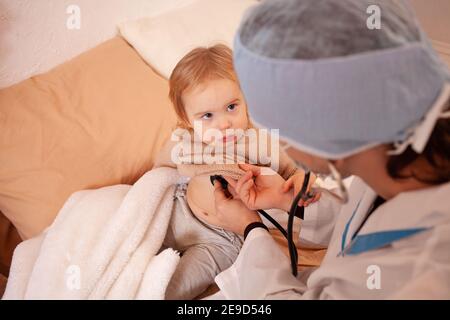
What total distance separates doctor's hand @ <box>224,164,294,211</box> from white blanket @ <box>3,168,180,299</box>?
17 cm

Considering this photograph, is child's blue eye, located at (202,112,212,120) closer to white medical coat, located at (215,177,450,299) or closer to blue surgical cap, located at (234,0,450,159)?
white medical coat, located at (215,177,450,299)

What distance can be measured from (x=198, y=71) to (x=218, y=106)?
87 millimetres

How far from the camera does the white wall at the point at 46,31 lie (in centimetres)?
100

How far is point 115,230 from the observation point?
0.78 meters

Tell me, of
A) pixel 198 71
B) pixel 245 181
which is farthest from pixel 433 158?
pixel 198 71

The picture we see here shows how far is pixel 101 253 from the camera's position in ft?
2.46

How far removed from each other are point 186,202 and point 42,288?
0.35 meters

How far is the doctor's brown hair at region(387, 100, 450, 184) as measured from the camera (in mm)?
522

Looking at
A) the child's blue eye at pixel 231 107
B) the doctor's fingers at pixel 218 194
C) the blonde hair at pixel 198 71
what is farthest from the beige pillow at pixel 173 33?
the doctor's fingers at pixel 218 194

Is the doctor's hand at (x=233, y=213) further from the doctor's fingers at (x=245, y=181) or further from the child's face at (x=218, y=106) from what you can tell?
the child's face at (x=218, y=106)

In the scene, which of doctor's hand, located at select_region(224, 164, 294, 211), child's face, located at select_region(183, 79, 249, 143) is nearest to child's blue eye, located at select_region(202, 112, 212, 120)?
child's face, located at select_region(183, 79, 249, 143)

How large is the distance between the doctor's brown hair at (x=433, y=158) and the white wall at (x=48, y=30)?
90cm
